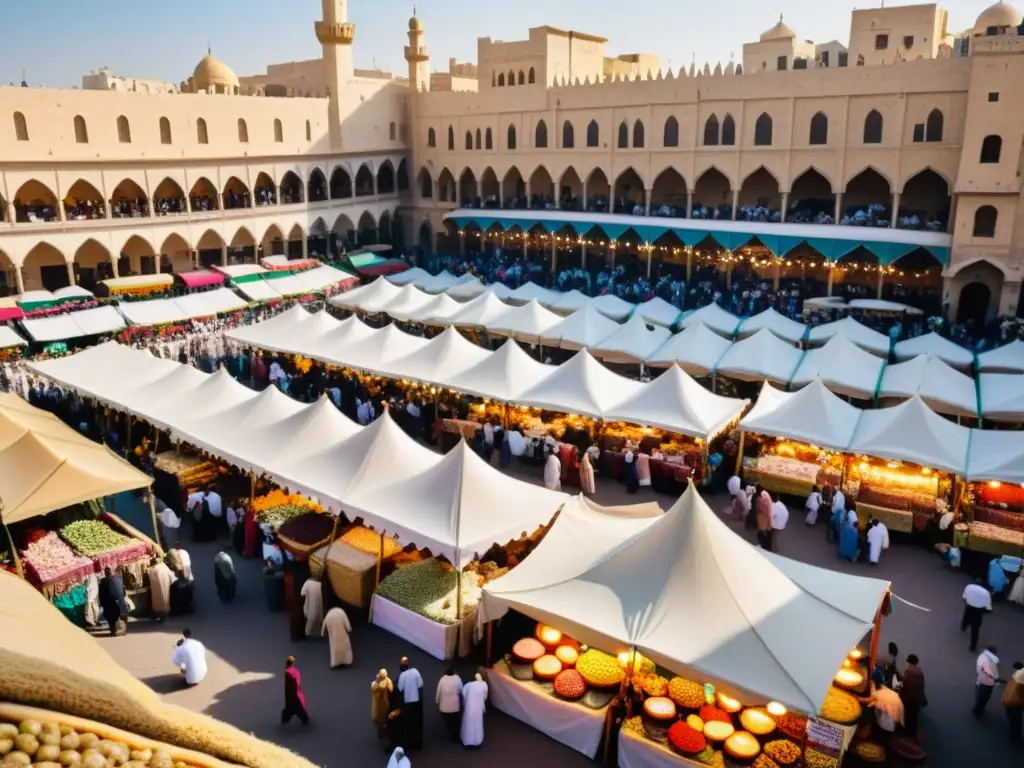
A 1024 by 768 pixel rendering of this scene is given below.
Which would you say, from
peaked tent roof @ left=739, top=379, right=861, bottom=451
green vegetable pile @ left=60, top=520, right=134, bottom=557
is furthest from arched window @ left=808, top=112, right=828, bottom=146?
green vegetable pile @ left=60, top=520, right=134, bottom=557

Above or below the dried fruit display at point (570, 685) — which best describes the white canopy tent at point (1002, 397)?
above

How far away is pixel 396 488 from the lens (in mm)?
10023

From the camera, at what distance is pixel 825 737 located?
6.77m

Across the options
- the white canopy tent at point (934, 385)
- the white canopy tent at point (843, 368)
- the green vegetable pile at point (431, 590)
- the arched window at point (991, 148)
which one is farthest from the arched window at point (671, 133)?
the green vegetable pile at point (431, 590)

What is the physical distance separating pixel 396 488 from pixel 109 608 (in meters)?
3.59

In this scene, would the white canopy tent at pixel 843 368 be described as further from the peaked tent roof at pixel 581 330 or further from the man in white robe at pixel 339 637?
the man in white robe at pixel 339 637

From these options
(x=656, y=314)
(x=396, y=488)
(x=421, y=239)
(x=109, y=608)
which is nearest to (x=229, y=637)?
(x=109, y=608)

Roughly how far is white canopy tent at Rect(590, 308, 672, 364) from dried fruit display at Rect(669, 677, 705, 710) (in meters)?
10.0

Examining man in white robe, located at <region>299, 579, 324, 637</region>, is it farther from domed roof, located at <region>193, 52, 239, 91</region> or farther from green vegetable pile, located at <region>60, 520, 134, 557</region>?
domed roof, located at <region>193, 52, 239, 91</region>

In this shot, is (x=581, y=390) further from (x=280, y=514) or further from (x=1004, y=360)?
(x=1004, y=360)

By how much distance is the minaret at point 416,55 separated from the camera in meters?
36.1

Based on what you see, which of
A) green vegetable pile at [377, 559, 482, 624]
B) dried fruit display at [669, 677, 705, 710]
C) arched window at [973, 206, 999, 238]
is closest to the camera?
dried fruit display at [669, 677, 705, 710]

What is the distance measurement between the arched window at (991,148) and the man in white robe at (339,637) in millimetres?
21641

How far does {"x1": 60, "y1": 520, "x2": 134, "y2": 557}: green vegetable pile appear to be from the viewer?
1002cm
